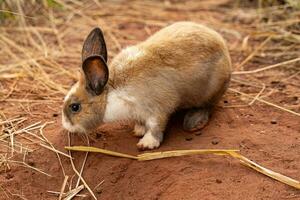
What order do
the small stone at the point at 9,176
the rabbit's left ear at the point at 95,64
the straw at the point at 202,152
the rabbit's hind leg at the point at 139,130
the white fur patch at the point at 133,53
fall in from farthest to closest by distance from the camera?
the rabbit's hind leg at the point at 139,130
the white fur patch at the point at 133,53
the small stone at the point at 9,176
the rabbit's left ear at the point at 95,64
the straw at the point at 202,152

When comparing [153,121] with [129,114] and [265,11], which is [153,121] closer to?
[129,114]

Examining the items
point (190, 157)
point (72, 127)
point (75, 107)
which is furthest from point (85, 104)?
point (190, 157)

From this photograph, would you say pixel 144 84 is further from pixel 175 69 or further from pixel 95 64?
pixel 95 64

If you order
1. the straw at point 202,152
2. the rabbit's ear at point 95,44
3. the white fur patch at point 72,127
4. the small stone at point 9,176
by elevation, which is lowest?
the small stone at point 9,176

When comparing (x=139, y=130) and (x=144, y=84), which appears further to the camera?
(x=139, y=130)

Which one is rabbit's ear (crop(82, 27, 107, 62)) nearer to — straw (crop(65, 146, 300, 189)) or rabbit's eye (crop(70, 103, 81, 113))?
rabbit's eye (crop(70, 103, 81, 113))

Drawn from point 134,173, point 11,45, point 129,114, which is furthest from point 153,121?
point 11,45

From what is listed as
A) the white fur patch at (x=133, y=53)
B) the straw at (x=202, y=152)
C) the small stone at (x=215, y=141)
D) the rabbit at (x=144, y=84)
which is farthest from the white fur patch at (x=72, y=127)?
the small stone at (x=215, y=141)

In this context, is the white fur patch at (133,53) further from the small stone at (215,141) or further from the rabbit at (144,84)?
the small stone at (215,141)
